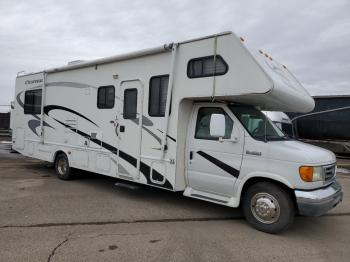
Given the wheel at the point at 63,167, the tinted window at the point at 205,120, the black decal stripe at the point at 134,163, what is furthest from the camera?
the wheel at the point at 63,167

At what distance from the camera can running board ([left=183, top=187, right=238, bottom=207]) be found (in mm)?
5926

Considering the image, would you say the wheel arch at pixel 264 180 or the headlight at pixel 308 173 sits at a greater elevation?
the headlight at pixel 308 173

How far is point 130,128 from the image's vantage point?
7.34 metres

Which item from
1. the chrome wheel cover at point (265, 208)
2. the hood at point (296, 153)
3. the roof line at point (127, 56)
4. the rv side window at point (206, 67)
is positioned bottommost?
the chrome wheel cover at point (265, 208)

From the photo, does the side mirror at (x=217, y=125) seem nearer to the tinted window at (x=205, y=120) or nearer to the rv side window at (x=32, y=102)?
the tinted window at (x=205, y=120)

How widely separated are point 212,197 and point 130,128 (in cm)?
230

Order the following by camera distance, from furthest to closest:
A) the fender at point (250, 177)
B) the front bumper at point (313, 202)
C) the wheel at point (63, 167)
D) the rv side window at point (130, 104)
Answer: the wheel at point (63, 167) → the rv side window at point (130, 104) → the fender at point (250, 177) → the front bumper at point (313, 202)

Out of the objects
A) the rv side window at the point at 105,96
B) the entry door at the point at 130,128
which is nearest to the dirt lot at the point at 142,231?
the entry door at the point at 130,128

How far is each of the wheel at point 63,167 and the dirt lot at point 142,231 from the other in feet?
3.44

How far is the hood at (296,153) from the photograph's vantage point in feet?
17.2

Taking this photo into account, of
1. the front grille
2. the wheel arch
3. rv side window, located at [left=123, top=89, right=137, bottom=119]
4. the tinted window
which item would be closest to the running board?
the wheel arch

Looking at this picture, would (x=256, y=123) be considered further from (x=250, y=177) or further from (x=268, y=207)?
(x=268, y=207)

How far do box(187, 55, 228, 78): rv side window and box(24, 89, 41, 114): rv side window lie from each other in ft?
18.2

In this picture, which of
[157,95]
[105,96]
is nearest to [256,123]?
[157,95]
